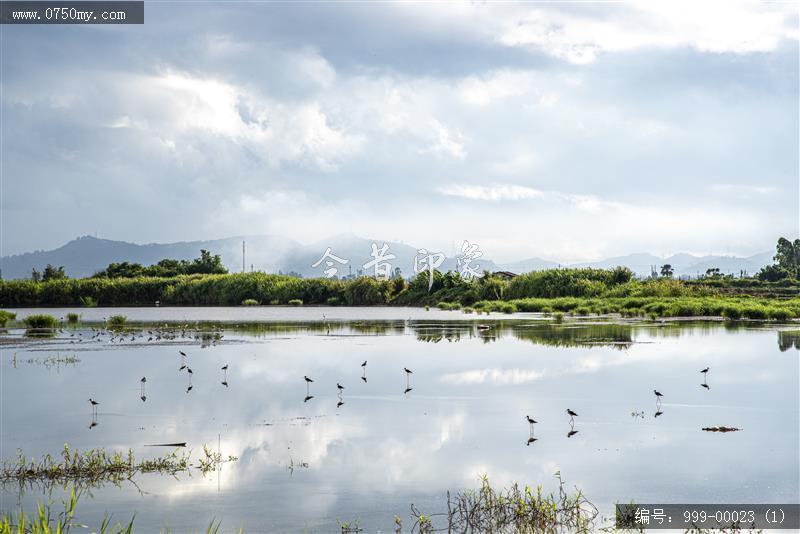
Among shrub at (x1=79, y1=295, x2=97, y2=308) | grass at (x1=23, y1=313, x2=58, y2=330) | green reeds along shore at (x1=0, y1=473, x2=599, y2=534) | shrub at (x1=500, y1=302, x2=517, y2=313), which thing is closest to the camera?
green reeds along shore at (x1=0, y1=473, x2=599, y2=534)

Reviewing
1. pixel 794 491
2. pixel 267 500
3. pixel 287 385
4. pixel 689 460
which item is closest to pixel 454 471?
pixel 267 500

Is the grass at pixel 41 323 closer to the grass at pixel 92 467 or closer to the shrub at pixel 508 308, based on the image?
the shrub at pixel 508 308

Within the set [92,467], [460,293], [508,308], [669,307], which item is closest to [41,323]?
[508,308]

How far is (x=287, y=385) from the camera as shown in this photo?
14664mm

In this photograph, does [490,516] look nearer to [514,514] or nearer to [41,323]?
[514,514]

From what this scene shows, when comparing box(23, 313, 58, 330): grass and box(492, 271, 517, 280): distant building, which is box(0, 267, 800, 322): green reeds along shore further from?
box(492, 271, 517, 280): distant building

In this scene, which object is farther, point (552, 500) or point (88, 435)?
point (88, 435)

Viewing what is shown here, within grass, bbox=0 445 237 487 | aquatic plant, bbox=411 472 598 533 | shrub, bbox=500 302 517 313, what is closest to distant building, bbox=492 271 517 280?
shrub, bbox=500 302 517 313

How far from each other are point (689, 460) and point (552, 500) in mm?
2388

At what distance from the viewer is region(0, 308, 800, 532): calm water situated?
752 cm

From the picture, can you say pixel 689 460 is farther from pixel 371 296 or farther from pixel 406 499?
pixel 371 296

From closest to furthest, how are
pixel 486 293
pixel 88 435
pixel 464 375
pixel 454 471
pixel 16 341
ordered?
pixel 454 471, pixel 88 435, pixel 464 375, pixel 16 341, pixel 486 293

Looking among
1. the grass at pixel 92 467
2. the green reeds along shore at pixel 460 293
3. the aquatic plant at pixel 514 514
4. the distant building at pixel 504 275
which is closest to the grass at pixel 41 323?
the green reeds along shore at pixel 460 293

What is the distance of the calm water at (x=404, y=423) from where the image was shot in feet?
24.7
